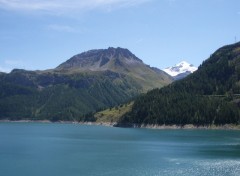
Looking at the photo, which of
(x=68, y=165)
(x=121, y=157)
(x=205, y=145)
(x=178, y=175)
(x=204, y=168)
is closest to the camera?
(x=178, y=175)

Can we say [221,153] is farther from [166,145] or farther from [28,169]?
[28,169]

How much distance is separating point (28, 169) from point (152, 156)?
144 ft

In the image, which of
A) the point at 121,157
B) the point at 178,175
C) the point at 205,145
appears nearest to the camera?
the point at 178,175

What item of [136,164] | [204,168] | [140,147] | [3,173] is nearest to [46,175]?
[3,173]

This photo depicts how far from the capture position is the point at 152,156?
140 meters

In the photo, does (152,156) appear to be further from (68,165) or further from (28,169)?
(28,169)

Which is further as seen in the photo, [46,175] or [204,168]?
[204,168]

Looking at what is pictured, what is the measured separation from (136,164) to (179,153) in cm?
2863

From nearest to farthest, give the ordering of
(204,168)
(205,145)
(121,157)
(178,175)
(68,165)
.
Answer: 1. (178,175)
2. (204,168)
3. (68,165)
4. (121,157)
5. (205,145)

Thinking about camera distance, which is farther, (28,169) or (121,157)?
(121,157)

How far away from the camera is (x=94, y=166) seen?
11744 centimetres

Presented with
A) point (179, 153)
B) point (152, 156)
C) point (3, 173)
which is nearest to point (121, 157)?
point (152, 156)

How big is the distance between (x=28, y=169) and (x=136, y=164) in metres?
29.6

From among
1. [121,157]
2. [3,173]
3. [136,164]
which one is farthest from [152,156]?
[3,173]
